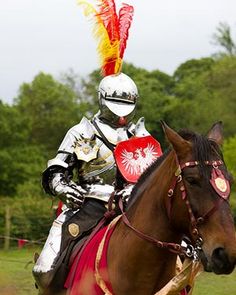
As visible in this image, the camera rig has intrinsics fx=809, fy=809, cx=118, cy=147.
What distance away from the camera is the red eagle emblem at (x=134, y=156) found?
20.0 feet

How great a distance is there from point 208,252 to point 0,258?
1629 centimetres

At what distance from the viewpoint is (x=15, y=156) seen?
42750 mm

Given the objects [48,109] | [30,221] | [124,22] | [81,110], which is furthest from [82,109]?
[124,22]

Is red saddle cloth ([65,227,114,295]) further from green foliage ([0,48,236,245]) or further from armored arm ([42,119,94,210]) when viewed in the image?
green foliage ([0,48,236,245])

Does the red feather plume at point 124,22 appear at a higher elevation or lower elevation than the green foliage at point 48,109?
higher

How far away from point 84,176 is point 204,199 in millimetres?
1855

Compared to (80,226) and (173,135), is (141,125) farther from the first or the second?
(173,135)

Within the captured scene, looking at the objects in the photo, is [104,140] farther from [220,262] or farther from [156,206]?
[220,262]

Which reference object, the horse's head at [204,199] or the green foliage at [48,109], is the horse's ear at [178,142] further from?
the green foliage at [48,109]

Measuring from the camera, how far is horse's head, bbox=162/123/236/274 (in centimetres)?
460

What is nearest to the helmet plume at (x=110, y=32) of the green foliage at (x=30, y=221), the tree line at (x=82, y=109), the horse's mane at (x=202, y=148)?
the horse's mane at (x=202, y=148)

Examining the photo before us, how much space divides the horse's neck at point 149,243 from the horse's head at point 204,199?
0.15m

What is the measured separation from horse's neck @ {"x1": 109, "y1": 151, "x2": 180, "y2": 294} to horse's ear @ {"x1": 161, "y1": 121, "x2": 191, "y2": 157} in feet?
0.70

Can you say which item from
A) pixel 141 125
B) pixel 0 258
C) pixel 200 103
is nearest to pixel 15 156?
pixel 200 103
